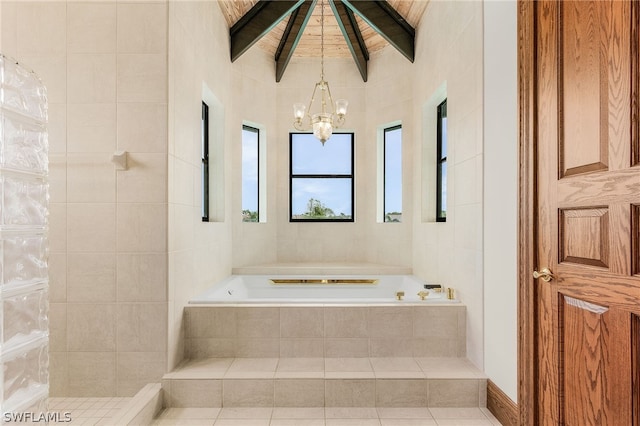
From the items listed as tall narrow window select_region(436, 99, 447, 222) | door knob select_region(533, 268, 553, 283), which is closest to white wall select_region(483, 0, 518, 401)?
door knob select_region(533, 268, 553, 283)

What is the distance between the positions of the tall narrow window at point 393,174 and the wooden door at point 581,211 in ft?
7.68

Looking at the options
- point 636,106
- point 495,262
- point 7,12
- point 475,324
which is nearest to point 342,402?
point 475,324

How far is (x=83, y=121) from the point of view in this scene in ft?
6.78

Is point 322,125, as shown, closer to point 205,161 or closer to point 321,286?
point 205,161

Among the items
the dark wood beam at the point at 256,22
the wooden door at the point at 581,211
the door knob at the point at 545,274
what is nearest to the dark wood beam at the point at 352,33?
the dark wood beam at the point at 256,22

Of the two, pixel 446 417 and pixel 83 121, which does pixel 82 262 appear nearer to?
pixel 83 121

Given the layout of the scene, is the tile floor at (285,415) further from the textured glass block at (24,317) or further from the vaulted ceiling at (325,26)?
the vaulted ceiling at (325,26)

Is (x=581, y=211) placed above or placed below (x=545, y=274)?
A: above

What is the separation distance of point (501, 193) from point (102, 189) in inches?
89.5

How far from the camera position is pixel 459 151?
8.23 ft

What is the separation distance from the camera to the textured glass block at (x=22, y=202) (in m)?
0.86

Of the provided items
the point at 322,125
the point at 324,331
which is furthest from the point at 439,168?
the point at 324,331

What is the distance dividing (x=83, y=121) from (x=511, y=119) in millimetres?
2397

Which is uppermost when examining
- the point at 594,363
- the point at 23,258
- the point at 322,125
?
the point at 322,125
